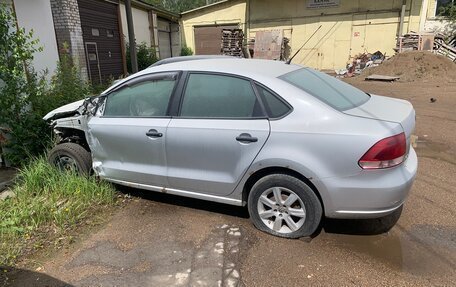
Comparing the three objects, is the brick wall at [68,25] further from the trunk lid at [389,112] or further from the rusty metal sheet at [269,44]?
the rusty metal sheet at [269,44]

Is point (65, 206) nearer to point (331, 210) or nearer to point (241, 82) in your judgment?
point (241, 82)

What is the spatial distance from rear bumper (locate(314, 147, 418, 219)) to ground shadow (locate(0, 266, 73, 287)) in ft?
7.34

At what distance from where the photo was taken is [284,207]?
3154mm

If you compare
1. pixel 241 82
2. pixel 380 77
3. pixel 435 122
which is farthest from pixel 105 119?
pixel 380 77

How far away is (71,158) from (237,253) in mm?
2584

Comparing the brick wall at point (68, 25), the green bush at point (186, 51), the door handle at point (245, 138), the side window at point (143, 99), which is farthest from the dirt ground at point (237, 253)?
the green bush at point (186, 51)

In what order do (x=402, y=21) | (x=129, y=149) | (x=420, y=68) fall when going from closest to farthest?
(x=129, y=149) → (x=420, y=68) → (x=402, y=21)

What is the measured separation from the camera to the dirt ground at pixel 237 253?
275 cm

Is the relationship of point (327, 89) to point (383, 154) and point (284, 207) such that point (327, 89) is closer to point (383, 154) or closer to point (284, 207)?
point (383, 154)

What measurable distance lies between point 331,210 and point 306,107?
0.91m

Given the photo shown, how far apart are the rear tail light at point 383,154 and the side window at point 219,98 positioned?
38.2 inches

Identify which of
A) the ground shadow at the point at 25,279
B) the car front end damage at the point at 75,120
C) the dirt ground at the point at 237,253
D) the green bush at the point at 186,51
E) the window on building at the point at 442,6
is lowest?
the ground shadow at the point at 25,279

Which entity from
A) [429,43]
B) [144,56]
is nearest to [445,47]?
[429,43]

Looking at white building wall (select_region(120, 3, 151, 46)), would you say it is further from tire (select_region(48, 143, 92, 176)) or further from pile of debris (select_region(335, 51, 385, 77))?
tire (select_region(48, 143, 92, 176))
